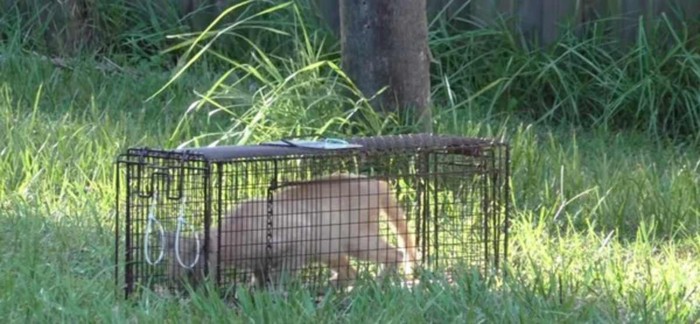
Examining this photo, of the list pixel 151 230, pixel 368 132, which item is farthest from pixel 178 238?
pixel 368 132

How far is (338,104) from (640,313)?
2557 mm

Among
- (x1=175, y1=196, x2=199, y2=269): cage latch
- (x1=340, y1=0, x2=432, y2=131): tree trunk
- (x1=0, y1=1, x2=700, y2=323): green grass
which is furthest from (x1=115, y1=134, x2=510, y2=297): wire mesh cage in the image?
(x1=340, y1=0, x2=432, y2=131): tree trunk

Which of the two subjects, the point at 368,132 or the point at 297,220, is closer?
the point at 297,220

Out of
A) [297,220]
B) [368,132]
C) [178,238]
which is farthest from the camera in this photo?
[368,132]

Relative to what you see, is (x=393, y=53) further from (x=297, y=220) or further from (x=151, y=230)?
(x=151, y=230)

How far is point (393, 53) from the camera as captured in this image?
7.17m

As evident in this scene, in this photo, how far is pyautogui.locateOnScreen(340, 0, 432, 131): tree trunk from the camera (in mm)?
7141

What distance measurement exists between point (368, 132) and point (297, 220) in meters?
1.76

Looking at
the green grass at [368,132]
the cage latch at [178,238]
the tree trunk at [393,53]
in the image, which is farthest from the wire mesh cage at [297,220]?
the tree trunk at [393,53]

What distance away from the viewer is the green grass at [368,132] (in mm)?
4773

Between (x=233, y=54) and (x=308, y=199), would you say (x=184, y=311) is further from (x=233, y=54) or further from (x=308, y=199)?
(x=233, y=54)

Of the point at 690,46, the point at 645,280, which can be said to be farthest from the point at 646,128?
the point at 645,280

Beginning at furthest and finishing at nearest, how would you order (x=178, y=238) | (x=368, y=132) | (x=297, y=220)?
1. (x=368, y=132)
2. (x=297, y=220)
3. (x=178, y=238)

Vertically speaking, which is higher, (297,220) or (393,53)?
(393,53)
